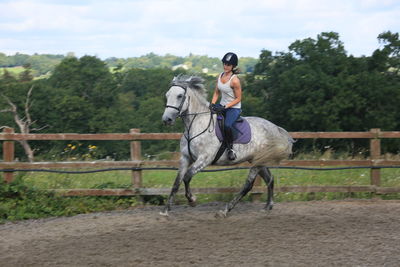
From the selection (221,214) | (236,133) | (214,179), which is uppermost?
(236,133)

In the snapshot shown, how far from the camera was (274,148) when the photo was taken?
8.38 m

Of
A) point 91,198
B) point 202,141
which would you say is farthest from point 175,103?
point 91,198

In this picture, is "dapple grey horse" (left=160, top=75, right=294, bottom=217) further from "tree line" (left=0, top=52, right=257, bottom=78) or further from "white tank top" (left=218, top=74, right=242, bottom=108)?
"tree line" (left=0, top=52, right=257, bottom=78)

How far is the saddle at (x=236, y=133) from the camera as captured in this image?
8070mm

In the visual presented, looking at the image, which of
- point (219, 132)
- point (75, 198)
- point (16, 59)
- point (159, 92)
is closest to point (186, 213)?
point (219, 132)

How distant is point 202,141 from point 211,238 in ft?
5.98

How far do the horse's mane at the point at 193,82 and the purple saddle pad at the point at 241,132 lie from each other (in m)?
0.55

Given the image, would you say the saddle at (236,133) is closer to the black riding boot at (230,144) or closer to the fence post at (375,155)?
the black riding boot at (230,144)

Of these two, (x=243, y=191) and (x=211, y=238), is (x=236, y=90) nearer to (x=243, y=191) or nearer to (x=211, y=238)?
(x=243, y=191)

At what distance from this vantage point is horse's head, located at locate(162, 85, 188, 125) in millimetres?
7580

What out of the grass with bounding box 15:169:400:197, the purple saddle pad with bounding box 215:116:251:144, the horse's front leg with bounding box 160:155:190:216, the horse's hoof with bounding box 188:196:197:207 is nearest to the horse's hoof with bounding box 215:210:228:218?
the horse's hoof with bounding box 188:196:197:207

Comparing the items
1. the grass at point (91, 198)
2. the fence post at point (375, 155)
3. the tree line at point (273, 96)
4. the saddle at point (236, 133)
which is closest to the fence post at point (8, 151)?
the grass at point (91, 198)

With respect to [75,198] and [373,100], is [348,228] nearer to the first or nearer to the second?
[75,198]

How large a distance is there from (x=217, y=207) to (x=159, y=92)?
48.3m
